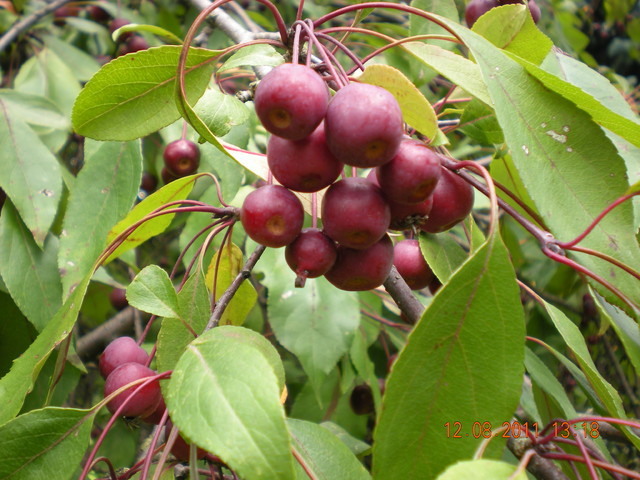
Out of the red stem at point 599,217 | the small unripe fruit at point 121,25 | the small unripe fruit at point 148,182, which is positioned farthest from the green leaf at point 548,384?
the small unripe fruit at point 121,25

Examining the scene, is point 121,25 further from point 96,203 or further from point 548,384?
point 548,384

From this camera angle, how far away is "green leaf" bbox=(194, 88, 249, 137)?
861mm

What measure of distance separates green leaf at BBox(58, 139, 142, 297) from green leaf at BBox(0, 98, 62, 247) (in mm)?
92

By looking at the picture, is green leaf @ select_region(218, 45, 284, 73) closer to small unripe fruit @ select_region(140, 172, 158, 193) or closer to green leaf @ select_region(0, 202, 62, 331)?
green leaf @ select_region(0, 202, 62, 331)

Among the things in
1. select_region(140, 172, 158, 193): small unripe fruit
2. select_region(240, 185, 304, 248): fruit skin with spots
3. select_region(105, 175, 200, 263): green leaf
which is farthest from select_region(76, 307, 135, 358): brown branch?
select_region(240, 185, 304, 248): fruit skin with spots

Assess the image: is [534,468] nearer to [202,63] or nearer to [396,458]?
[396,458]

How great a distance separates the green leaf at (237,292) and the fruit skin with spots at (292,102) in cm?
41

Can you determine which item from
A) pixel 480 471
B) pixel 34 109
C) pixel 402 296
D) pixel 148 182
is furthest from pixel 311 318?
pixel 148 182

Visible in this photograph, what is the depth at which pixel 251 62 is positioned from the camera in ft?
2.69

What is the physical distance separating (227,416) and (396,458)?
0.59ft

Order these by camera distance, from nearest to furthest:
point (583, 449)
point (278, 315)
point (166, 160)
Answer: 1. point (583, 449)
2. point (278, 315)
3. point (166, 160)

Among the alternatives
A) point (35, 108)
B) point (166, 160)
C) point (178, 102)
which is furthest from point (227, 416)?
point (35, 108)

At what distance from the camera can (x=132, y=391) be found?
29.3 inches

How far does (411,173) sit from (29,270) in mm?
887
